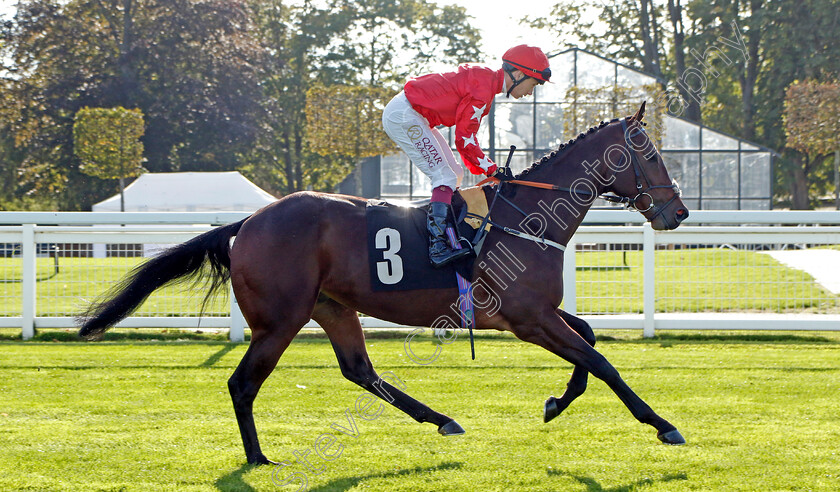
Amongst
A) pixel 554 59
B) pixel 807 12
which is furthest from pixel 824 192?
pixel 554 59

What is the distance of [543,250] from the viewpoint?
458 centimetres

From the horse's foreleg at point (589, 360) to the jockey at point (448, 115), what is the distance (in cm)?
56

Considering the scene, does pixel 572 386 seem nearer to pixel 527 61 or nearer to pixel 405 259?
pixel 405 259

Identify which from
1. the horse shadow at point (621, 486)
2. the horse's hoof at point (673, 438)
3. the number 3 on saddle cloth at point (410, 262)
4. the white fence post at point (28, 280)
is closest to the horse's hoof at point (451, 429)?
the number 3 on saddle cloth at point (410, 262)

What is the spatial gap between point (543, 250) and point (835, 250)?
18.5 ft

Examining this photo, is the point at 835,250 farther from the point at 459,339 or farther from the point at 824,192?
the point at 824,192

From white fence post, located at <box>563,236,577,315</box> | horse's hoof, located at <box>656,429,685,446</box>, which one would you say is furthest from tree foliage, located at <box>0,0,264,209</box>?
horse's hoof, located at <box>656,429,685,446</box>

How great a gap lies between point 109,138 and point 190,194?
3.02 m

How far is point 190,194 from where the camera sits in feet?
78.7

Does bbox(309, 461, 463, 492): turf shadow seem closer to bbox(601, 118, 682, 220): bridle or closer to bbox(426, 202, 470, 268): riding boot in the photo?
bbox(426, 202, 470, 268): riding boot

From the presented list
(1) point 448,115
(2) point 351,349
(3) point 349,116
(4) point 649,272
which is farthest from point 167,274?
(3) point 349,116

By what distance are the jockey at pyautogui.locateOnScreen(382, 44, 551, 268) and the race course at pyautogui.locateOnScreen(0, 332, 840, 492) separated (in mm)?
1160

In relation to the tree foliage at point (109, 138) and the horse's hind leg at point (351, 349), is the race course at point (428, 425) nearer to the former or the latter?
the horse's hind leg at point (351, 349)

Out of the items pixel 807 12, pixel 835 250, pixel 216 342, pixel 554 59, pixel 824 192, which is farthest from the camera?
pixel 824 192
